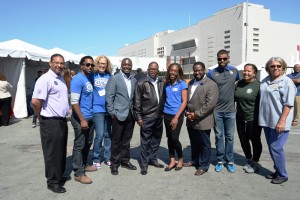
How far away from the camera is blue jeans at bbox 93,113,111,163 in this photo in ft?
15.3

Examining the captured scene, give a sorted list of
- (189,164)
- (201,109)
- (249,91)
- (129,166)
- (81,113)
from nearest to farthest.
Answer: (81,113) < (201,109) < (249,91) < (129,166) < (189,164)

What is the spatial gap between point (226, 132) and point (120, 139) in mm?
1826

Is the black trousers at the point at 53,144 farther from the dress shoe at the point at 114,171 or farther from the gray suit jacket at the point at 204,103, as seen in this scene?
the gray suit jacket at the point at 204,103

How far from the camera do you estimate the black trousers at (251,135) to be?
181 inches

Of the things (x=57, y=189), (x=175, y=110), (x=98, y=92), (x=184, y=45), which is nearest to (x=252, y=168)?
(x=175, y=110)

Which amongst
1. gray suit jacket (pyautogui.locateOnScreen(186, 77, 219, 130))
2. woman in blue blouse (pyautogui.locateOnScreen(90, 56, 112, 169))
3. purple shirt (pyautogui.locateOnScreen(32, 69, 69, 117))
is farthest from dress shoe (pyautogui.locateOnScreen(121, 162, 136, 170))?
purple shirt (pyautogui.locateOnScreen(32, 69, 69, 117))

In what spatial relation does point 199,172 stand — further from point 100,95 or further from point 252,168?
point 100,95

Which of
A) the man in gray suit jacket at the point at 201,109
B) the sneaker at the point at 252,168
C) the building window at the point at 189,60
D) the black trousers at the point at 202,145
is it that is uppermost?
the building window at the point at 189,60

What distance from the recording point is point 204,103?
446 centimetres

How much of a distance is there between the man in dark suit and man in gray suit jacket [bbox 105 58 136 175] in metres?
0.16

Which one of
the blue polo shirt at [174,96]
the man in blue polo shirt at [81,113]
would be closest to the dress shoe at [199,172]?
the blue polo shirt at [174,96]

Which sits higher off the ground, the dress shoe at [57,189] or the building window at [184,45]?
the building window at [184,45]

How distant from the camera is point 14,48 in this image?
10414 mm

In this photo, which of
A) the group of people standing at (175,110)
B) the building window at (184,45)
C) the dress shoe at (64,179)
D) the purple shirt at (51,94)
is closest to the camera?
the purple shirt at (51,94)
